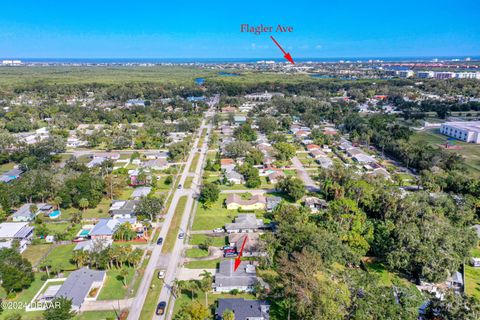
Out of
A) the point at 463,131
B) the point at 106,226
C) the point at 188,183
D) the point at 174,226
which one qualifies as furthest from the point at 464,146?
the point at 106,226

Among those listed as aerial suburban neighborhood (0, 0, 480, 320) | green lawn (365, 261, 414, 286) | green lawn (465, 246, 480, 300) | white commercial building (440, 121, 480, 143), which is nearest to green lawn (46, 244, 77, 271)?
aerial suburban neighborhood (0, 0, 480, 320)

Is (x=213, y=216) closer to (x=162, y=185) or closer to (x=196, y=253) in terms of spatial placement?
(x=196, y=253)

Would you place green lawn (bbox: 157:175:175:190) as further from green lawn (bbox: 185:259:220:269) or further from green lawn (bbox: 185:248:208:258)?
green lawn (bbox: 185:259:220:269)

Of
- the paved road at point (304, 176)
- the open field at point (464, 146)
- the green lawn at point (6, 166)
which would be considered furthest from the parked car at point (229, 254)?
the green lawn at point (6, 166)

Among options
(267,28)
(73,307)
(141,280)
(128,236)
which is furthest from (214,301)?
(267,28)

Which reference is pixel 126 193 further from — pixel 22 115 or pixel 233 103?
pixel 233 103

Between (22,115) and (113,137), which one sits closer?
(113,137)
